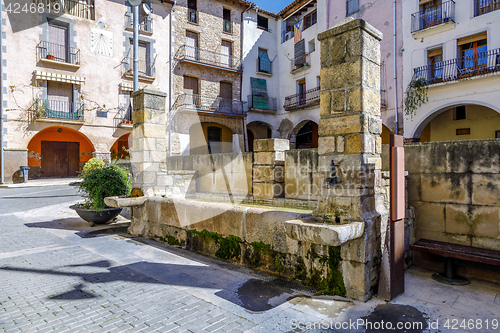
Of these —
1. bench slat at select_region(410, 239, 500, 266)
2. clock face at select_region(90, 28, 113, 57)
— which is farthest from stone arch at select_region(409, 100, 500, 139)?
clock face at select_region(90, 28, 113, 57)

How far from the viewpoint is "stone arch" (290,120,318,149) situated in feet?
66.8

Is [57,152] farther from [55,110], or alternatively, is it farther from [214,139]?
[214,139]

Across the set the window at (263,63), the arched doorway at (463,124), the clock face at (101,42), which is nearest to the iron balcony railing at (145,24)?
the clock face at (101,42)

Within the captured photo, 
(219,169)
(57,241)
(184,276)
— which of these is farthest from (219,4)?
(184,276)

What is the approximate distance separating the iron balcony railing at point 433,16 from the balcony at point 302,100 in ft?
18.6

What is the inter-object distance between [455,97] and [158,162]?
40.2 ft

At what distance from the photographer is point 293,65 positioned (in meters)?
20.7

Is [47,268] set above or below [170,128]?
below

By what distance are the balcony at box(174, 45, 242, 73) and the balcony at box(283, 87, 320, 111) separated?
3795mm

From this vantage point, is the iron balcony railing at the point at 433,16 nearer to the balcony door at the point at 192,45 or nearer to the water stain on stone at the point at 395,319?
the balcony door at the point at 192,45

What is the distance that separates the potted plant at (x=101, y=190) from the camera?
6.57 m

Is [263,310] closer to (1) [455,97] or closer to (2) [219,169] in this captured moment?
(2) [219,169]

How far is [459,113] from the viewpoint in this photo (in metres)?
14.5

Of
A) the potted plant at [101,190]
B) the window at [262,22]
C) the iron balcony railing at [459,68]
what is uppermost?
the window at [262,22]
